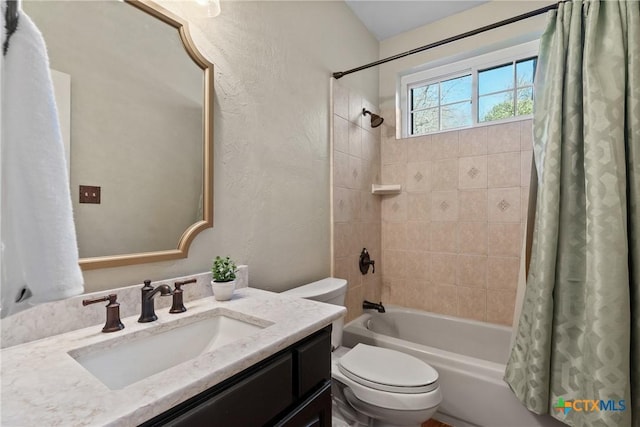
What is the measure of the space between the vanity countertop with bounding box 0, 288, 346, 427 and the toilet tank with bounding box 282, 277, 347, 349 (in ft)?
1.96

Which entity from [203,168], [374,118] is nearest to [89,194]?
[203,168]

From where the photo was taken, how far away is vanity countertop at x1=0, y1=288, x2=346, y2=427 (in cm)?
43

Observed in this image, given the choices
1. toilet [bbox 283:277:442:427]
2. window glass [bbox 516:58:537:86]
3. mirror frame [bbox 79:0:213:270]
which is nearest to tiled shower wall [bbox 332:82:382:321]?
toilet [bbox 283:277:442:427]

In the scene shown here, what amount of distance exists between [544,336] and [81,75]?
1.96 meters

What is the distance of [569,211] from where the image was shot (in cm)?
132

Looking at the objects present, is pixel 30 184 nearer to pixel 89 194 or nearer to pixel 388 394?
pixel 89 194

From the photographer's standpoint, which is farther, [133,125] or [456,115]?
[456,115]

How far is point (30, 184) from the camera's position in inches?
13.2

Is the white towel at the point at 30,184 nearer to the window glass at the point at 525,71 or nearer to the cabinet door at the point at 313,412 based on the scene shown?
the cabinet door at the point at 313,412

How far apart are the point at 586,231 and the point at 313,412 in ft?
4.42

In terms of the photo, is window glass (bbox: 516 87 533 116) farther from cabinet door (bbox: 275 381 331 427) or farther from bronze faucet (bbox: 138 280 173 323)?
bronze faucet (bbox: 138 280 173 323)

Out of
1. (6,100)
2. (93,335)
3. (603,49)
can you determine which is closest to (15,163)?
(6,100)

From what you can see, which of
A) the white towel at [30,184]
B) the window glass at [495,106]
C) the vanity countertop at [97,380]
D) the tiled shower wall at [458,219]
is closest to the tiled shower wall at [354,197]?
the tiled shower wall at [458,219]

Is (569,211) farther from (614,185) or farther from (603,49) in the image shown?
(603,49)
